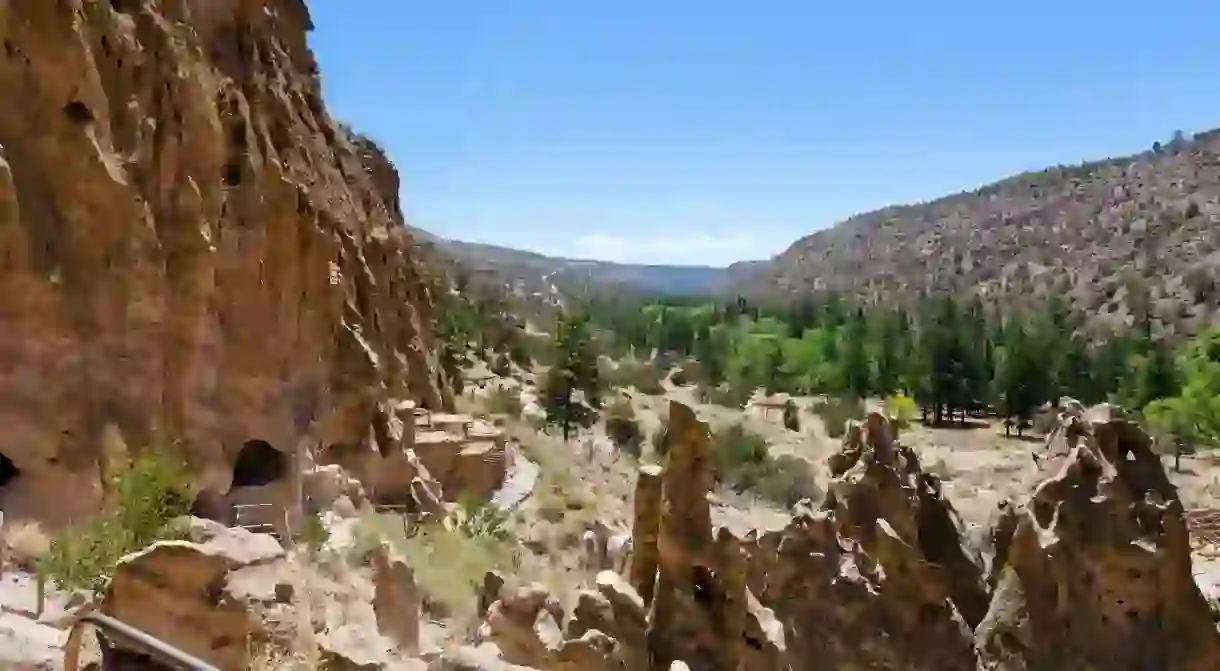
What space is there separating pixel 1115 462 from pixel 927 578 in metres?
2.37

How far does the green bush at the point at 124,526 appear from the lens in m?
9.44

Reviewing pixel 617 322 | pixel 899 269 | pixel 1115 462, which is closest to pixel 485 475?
pixel 1115 462

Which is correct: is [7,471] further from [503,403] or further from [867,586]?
[503,403]

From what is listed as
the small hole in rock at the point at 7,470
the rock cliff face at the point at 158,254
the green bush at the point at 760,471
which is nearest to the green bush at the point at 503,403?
the green bush at the point at 760,471

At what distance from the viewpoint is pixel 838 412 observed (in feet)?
178

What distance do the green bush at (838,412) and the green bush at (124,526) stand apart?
136 ft

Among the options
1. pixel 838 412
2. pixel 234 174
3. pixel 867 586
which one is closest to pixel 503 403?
pixel 234 174

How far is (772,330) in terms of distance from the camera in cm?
9006

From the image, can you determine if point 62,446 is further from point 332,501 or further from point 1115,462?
point 1115,462

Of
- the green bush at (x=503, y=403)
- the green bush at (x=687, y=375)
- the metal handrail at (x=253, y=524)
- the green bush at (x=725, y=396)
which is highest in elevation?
the metal handrail at (x=253, y=524)

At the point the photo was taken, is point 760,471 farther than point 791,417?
No

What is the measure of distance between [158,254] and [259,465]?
462 centimetres

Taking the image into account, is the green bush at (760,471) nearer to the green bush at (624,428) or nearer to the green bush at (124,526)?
the green bush at (624,428)

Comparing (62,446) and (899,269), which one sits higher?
(899,269)
